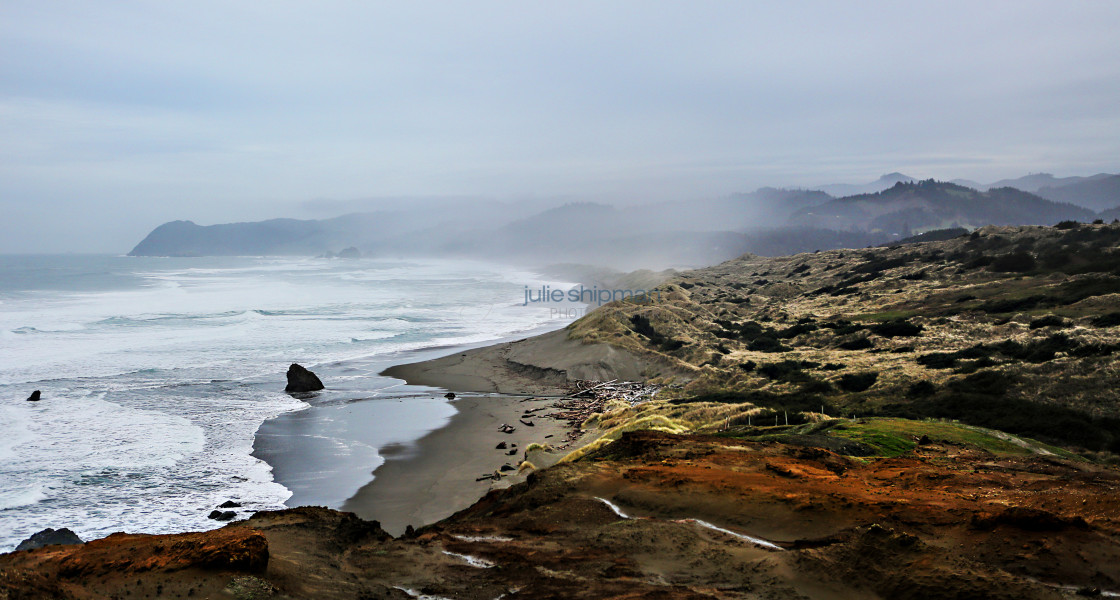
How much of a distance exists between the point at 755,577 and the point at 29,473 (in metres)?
18.5

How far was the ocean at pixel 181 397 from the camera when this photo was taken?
14758mm

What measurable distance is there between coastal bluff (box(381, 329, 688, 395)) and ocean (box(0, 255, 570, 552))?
2.39 metres

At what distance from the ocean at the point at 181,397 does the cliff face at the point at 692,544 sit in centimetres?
688

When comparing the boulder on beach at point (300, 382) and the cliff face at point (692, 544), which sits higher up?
the cliff face at point (692, 544)

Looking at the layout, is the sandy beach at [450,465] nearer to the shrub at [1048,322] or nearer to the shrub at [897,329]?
the shrub at [897,329]

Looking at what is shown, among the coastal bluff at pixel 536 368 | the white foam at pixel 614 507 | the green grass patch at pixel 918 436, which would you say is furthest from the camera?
the coastal bluff at pixel 536 368

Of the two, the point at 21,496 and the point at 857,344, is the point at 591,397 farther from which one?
the point at 21,496

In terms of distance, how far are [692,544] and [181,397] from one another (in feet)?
77.7

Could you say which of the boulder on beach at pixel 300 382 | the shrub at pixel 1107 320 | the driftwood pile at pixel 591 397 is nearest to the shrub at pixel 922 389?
the shrub at pixel 1107 320

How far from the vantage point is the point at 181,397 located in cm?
2475

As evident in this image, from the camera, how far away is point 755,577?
7.08m

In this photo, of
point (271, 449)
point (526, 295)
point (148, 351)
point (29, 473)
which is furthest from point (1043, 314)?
point (526, 295)

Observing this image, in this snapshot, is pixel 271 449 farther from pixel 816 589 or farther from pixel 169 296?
pixel 169 296

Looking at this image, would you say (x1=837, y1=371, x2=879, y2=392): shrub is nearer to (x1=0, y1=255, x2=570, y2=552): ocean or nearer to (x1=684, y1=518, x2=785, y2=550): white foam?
(x1=684, y1=518, x2=785, y2=550): white foam
